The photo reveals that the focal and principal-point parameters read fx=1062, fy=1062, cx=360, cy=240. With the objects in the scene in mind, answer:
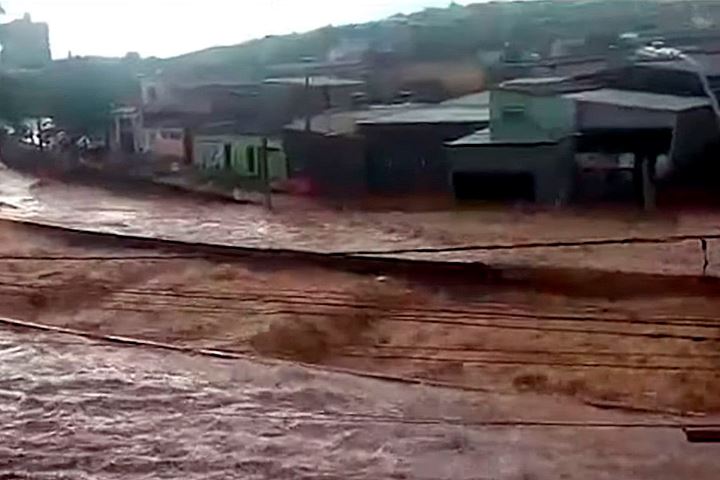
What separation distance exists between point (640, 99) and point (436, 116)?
1.12 ft

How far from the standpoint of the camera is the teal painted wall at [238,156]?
1921 millimetres

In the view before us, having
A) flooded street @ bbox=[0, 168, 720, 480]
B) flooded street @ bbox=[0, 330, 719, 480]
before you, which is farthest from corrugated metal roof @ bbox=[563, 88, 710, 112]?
flooded street @ bbox=[0, 330, 719, 480]

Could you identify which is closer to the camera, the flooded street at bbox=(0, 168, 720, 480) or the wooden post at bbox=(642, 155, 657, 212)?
the flooded street at bbox=(0, 168, 720, 480)

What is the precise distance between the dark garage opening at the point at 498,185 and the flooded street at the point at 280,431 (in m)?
0.37

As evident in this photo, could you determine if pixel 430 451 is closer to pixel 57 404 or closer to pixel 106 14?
pixel 57 404

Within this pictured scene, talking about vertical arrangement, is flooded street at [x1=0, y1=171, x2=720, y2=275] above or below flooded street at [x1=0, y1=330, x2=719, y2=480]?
above

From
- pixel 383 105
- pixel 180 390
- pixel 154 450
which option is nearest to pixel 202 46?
pixel 383 105

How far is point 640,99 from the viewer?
171 cm

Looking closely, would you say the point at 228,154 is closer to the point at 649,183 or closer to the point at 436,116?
the point at 436,116

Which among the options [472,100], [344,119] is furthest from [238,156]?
[472,100]

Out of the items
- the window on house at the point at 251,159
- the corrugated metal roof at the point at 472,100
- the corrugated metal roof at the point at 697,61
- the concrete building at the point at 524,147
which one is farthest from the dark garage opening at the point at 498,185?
the window on house at the point at 251,159

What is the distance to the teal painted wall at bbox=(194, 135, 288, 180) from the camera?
75.6 inches

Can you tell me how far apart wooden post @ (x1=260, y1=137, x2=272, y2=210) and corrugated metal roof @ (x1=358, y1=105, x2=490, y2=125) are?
0.19 m

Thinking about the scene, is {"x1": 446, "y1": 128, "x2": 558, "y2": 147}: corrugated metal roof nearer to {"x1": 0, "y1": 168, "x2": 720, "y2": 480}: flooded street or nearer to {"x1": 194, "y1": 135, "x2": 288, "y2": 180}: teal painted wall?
{"x1": 0, "y1": 168, "x2": 720, "y2": 480}: flooded street
